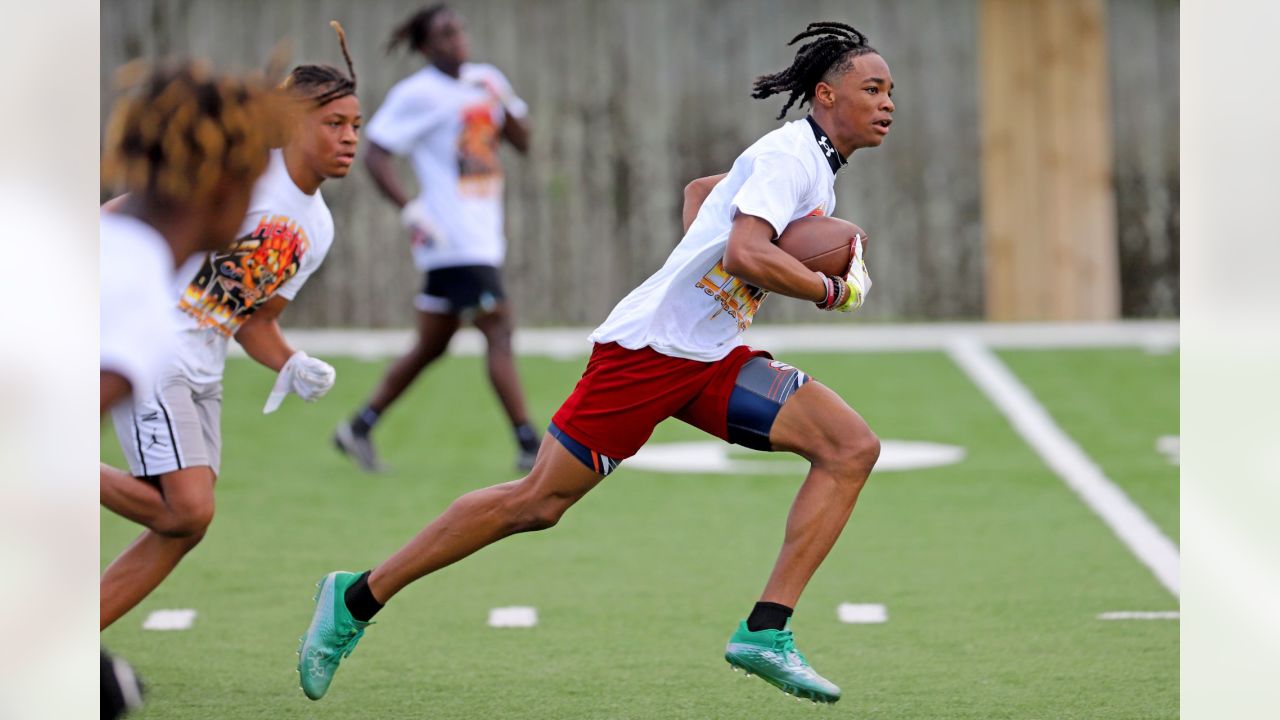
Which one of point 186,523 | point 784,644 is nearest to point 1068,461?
point 784,644

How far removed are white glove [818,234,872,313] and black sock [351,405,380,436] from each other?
15.8 feet

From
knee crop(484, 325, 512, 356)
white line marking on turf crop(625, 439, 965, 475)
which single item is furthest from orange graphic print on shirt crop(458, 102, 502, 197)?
white line marking on turf crop(625, 439, 965, 475)

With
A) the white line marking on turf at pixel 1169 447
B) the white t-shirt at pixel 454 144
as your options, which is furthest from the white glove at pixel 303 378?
the white line marking on turf at pixel 1169 447

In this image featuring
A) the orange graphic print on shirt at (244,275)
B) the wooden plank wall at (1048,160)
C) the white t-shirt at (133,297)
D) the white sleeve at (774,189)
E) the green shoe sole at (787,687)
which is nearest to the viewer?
the white t-shirt at (133,297)

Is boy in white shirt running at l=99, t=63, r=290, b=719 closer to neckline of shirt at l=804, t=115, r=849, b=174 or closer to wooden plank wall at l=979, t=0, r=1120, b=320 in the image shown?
neckline of shirt at l=804, t=115, r=849, b=174

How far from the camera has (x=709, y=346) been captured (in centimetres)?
514

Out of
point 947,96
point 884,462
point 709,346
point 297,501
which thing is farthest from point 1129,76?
point 709,346

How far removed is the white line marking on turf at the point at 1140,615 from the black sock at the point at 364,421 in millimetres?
4246

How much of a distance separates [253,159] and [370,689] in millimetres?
2126

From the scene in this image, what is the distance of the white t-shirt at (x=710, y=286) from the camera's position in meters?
5.07

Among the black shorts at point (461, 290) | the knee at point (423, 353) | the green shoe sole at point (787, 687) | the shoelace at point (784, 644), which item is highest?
the black shorts at point (461, 290)

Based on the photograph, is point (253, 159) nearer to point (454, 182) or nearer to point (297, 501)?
point (297, 501)

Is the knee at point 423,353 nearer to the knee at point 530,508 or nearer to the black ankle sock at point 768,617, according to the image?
the knee at point 530,508

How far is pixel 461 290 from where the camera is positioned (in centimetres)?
952
